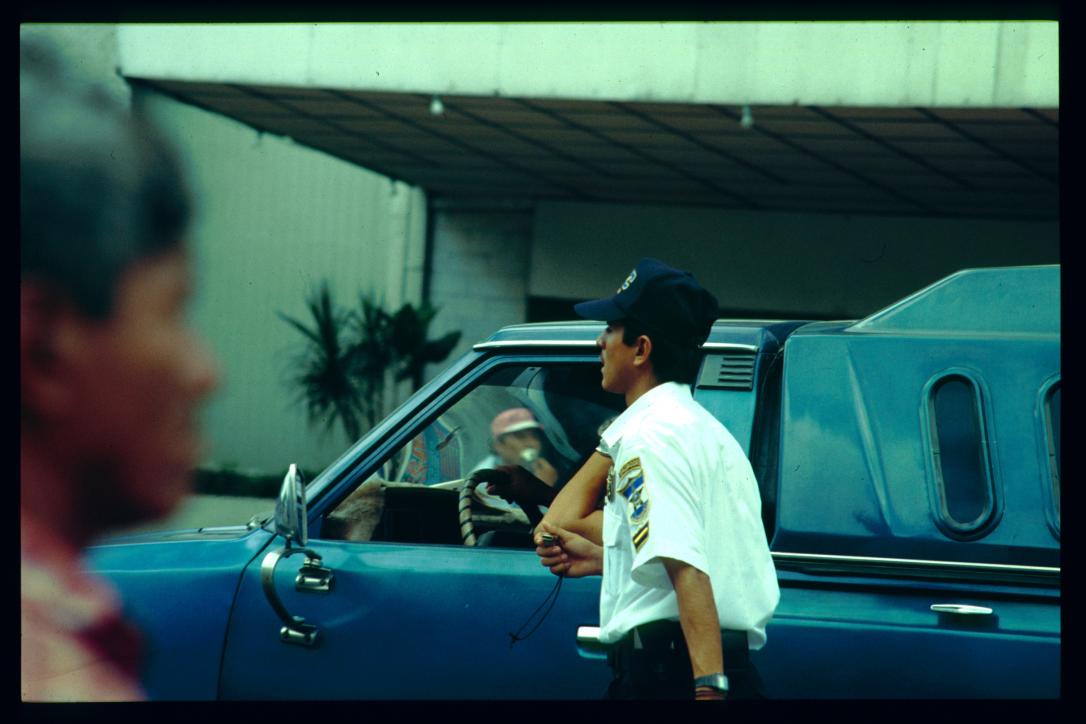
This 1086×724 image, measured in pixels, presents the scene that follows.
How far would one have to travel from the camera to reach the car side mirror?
9.22ft

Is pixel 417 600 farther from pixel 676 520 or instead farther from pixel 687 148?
pixel 687 148

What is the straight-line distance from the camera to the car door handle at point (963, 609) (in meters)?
2.57

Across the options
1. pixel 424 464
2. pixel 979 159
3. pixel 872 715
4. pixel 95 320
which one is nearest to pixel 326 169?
pixel 979 159

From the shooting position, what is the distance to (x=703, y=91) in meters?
8.74

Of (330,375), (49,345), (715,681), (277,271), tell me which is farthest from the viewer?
(277,271)

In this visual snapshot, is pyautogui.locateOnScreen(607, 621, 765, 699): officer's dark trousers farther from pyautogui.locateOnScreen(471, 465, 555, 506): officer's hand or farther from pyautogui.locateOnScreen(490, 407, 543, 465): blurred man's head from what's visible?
pyautogui.locateOnScreen(490, 407, 543, 465): blurred man's head

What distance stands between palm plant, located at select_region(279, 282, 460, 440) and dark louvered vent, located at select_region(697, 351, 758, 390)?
8969 millimetres

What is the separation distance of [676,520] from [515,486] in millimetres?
1005

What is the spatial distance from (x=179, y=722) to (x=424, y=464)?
0.89 m

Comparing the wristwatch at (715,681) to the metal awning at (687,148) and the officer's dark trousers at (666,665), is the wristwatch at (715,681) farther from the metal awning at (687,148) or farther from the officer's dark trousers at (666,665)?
the metal awning at (687,148)

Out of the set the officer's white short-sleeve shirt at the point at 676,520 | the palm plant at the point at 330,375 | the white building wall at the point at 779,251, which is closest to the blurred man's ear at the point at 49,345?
the officer's white short-sleeve shirt at the point at 676,520

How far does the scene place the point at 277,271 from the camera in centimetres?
1262

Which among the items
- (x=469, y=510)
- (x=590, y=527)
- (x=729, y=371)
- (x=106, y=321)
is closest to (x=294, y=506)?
(x=469, y=510)

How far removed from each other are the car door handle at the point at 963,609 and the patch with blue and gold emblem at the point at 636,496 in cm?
72
